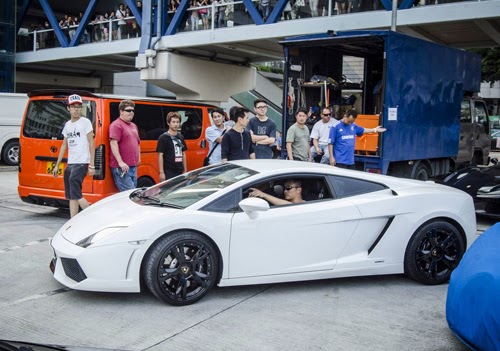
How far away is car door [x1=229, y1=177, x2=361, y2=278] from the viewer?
4801 mm

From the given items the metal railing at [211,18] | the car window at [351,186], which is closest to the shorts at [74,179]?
the car window at [351,186]

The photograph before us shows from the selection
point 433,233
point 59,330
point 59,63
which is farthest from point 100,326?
point 59,63

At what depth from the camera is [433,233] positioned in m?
5.39

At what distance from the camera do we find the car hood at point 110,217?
4680mm

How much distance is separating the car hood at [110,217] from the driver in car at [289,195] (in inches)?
33.6

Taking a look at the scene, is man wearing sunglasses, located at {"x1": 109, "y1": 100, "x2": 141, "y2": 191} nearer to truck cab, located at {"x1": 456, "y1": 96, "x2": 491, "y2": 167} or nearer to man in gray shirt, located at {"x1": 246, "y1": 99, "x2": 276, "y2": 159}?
man in gray shirt, located at {"x1": 246, "y1": 99, "x2": 276, "y2": 159}

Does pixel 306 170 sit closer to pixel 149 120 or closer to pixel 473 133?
pixel 149 120

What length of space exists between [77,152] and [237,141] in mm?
2040

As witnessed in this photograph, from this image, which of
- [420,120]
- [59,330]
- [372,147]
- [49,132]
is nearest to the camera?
Answer: [59,330]

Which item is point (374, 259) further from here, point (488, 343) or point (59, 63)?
point (59, 63)

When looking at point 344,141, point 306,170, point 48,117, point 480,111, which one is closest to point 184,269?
point 306,170

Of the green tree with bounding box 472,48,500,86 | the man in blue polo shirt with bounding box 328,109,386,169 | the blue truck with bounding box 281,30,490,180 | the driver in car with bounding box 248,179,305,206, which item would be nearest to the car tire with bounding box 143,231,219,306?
the driver in car with bounding box 248,179,305,206

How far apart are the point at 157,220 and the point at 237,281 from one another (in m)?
0.87

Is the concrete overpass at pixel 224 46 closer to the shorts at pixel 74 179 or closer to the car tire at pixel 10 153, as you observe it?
the car tire at pixel 10 153
